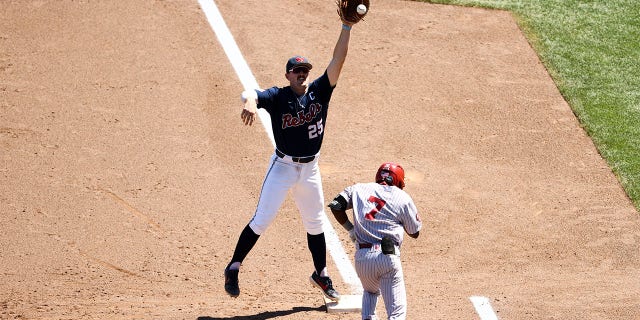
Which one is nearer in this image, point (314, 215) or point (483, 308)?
point (314, 215)

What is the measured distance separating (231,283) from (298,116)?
5.06 ft

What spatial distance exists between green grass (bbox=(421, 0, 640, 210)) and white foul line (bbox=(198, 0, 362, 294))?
10.6 feet

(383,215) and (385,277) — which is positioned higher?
(383,215)

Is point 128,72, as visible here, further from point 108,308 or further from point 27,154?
point 108,308

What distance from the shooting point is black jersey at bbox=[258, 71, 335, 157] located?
24.5ft

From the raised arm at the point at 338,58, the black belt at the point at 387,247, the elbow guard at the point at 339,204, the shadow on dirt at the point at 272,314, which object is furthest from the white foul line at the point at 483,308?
the raised arm at the point at 338,58

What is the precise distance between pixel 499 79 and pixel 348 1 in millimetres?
4742

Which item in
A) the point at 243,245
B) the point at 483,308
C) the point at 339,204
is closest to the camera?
the point at 339,204

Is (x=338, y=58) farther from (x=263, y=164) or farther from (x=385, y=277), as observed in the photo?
(x=263, y=164)

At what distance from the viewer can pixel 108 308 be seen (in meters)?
7.68

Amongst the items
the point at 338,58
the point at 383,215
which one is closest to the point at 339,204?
the point at 383,215

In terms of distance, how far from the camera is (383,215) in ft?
23.1

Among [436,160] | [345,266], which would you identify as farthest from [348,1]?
[436,160]

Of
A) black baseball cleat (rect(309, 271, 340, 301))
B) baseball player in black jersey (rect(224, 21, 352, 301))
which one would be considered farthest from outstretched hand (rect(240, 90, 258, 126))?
black baseball cleat (rect(309, 271, 340, 301))
